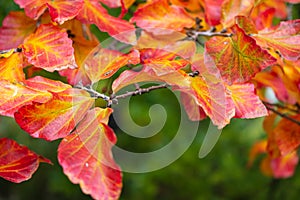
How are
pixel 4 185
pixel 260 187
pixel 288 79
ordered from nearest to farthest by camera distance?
pixel 288 79 → pixel 260 187 → pixel 4 185

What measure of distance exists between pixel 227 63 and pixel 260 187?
51.7 inches

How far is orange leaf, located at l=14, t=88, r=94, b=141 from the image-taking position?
575 millimetres

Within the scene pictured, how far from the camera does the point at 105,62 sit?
0.66 m

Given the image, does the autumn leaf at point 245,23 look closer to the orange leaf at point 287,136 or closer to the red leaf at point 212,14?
the red leaf at point 212,14

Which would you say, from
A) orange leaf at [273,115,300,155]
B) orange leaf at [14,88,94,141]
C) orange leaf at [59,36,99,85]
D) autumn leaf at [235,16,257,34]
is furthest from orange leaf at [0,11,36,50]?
orange leaf at [273,115,300,155]

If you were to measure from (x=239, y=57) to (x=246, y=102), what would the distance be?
60 millimetres

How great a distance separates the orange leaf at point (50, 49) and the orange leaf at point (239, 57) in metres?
0.18

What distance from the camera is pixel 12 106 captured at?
1.91 ft

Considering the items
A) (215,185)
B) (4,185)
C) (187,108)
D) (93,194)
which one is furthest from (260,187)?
(93,194)

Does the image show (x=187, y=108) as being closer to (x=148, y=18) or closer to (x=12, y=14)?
(x=148, y=18)

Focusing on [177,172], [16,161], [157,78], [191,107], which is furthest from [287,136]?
[177,172]

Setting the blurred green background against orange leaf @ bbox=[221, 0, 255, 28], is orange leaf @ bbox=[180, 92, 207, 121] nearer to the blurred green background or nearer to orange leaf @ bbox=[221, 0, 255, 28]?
orange leaf @ bbox=[221, 0, 255, 28]

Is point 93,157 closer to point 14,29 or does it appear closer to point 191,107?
point 191,107

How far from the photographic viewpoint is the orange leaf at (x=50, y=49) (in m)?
0.62
